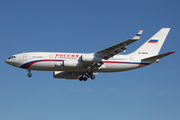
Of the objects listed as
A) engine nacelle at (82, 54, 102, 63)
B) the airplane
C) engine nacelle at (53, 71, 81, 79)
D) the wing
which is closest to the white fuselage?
the airplane

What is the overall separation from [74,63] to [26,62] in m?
6.96

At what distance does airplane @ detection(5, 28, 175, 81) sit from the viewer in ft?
133

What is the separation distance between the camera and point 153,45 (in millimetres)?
46594

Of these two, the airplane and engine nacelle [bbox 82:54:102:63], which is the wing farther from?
engine nacelle [bbox 82:54:102:63]

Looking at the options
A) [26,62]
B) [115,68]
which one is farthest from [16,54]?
[115,68]

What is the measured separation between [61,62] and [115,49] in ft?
25.9

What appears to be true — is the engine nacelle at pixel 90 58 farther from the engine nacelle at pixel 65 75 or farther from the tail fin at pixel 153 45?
the tail fin at pixel 153 45

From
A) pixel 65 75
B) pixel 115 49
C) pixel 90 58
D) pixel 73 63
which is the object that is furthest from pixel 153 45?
pixel 65 75

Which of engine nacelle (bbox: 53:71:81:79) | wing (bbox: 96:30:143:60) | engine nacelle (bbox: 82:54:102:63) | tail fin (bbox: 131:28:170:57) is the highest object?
tail fin (bbox: 131:28:170:57)

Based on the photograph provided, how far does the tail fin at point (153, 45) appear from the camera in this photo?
45844mm

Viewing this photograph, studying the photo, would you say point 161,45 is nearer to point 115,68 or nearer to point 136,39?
point 115,68

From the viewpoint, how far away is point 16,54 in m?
43.0

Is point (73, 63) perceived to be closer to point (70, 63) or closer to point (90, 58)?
point (70, 63)

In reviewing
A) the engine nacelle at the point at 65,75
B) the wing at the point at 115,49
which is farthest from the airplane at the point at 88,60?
the engine nacelle at the point at 65,75
